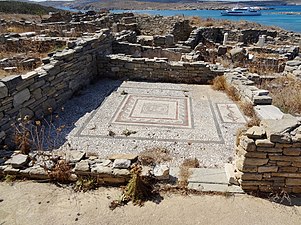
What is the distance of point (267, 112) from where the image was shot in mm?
6578

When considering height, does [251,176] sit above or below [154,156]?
above

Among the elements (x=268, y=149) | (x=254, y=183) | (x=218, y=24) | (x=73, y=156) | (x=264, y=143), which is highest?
(x=218, y=24)

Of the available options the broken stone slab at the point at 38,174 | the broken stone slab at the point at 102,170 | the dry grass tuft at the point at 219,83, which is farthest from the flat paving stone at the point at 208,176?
the dry grass tuft at the point at 219,83

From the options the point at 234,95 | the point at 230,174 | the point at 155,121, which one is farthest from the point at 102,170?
the point at 234,95

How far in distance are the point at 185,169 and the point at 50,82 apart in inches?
179

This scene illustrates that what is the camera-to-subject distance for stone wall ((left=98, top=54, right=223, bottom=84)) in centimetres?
1010

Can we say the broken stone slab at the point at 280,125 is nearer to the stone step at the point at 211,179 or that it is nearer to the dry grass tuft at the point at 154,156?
the stone step at the point at 211,179

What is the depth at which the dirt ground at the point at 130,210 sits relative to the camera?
3984mm

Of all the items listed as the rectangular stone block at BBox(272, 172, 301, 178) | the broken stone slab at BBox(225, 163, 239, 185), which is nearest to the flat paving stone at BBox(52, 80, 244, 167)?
the broken stone slab at BBox(225, 163, 239, 185)

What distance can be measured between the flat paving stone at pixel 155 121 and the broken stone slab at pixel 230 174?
329 mm

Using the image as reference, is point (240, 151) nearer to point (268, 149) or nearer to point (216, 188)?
point (268, 149)

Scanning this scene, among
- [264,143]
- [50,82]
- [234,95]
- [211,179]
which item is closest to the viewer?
[264,143]

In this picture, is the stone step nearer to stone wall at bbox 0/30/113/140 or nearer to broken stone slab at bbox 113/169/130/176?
broken stone slab at bbox 113/169/130/176

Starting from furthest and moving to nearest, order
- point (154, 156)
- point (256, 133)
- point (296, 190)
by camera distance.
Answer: point (154, 156) < point (296, 190) < point (256, 133)
